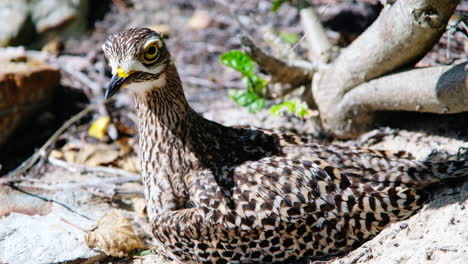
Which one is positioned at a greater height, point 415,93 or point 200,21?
point 200,21

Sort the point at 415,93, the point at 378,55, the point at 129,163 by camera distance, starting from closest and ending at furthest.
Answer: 1. the point at 415,93
2. the point at 378,55
3. the point at 129,163

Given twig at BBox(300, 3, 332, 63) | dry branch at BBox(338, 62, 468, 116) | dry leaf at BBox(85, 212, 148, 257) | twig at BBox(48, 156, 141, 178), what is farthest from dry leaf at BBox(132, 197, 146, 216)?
twig at BBox(300, 3, 332, 63)

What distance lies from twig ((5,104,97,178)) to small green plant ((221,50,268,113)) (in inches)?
72.1

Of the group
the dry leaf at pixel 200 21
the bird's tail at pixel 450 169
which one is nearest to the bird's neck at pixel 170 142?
the bird's tail at pixel 450 169

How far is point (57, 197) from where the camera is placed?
15.4 ft

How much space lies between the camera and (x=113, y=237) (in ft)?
13.7

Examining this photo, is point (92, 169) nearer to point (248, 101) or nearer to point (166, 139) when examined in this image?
point (166, 139)

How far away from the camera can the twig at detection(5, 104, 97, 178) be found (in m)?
5.21

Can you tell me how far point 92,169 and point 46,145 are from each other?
69 cm

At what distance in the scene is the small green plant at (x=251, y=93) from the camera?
16.2 feet

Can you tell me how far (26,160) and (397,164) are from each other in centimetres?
363

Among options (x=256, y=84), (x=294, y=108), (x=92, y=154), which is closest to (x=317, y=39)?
(x=256, y=84)

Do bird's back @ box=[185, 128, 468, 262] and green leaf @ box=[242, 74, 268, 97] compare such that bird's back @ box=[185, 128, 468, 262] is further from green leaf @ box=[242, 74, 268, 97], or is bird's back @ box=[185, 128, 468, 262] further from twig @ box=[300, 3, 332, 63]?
twig @ box=[300, 3, 332, 63]

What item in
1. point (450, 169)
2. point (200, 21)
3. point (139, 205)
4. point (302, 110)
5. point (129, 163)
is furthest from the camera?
point (200, 21)
